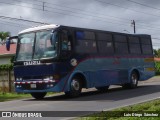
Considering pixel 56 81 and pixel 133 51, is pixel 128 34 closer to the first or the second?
pixel 133 51

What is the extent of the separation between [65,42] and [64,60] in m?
0.79

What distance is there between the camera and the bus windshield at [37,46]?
55.0 ft

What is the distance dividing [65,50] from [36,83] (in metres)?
1.86

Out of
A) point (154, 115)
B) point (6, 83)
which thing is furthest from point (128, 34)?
point (154, 115)

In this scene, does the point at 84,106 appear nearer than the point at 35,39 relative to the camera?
Yes

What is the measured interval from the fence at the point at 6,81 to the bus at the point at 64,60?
7.81 m

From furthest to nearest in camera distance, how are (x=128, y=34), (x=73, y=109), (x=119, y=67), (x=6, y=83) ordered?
1. (x=6, y=83)
2. (x=128, y=34)
3. (x=119, y=67)
4. (x=73, y=109)

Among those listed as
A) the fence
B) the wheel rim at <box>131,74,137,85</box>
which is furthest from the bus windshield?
the fence

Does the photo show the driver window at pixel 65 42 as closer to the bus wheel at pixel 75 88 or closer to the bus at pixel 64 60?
the bus at pixel 64 60

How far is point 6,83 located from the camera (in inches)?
1043

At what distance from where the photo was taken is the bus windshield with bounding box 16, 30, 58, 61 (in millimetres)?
16766

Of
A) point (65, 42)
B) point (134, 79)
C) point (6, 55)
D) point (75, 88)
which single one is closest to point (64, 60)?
point (65, 42)

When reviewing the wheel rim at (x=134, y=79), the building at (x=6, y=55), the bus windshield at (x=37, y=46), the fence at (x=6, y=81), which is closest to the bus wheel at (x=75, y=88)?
the bus windshield at (x=37, y=46)

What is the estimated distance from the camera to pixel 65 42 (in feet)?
56.5
